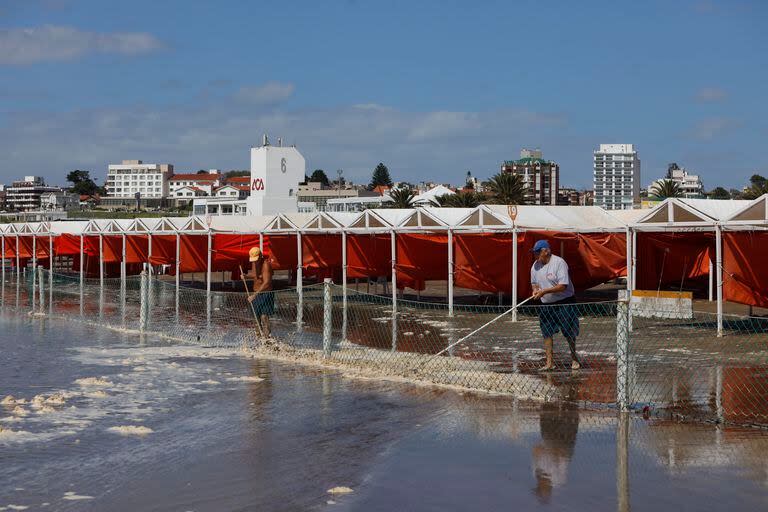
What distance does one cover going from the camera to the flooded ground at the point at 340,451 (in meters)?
6.79

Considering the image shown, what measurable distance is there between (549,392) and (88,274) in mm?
32277

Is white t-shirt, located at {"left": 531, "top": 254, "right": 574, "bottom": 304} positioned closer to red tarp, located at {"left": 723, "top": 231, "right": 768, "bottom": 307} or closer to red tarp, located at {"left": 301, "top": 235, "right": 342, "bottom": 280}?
red tarp, located at {"left": 723, "top": 231, "right": 768, "bottom": 307}

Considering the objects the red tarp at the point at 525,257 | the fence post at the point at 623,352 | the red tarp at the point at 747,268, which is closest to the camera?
the fence post at the point at 623,352

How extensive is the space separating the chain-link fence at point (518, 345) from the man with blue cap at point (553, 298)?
2cm

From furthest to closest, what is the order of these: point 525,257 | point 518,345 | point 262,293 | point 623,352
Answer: point 525,257
point 518,345
point 262,293
point 623,352

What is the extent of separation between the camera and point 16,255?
42812 millimetres

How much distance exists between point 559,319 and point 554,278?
58 centimetres

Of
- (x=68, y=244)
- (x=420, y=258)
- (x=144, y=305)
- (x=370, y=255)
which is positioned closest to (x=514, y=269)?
(x=420, y=258)

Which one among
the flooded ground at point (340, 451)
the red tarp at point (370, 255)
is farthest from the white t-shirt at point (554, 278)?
the red tarp at point (370, 255)

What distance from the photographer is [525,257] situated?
21.2 m

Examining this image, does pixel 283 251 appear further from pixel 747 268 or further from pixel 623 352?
pixel 623 352

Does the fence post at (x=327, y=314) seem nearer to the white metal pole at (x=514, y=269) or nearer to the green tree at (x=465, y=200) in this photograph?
the white metal pole at (x=514, y=269)

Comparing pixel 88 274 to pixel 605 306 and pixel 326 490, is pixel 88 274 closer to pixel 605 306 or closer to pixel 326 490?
pixel 605 306

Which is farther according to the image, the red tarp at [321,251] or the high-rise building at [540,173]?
the high-rise building at [540,173]
